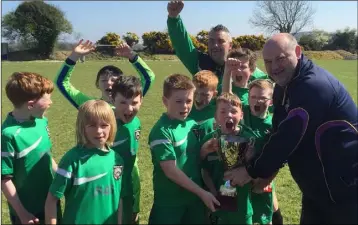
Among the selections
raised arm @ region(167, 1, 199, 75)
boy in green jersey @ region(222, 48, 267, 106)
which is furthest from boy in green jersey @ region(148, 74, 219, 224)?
raised arm @ region(167, 1, 199, 75)

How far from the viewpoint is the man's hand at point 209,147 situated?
140 inches

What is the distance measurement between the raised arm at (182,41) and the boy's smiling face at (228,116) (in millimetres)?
1835

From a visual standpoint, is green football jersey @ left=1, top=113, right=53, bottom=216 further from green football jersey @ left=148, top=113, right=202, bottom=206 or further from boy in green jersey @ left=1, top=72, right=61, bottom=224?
green football jersey @ left=148, top=113, right=202, bottom=206

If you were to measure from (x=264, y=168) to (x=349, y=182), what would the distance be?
0.68 metres

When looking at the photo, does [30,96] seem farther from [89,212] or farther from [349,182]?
[349,182]

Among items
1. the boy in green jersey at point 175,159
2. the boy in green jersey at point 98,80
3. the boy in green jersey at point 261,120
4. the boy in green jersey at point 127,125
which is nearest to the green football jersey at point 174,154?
the boy in green jersey at point 175,159

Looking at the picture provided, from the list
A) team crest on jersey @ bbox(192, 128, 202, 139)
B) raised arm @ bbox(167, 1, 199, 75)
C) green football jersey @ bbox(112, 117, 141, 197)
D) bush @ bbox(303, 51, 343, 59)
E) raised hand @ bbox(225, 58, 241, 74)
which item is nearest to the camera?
team crest on jersey @ bbox(192, 128, 202, 139)

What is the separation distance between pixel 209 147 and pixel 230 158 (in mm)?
231

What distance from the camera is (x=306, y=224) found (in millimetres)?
3738

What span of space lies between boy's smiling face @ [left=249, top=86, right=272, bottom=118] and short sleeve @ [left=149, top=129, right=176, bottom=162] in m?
1.16

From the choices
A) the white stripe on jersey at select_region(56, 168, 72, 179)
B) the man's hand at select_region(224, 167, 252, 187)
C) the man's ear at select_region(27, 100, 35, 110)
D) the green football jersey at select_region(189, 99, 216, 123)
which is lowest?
the man's hand at select_region(224, 167, 252, 187)

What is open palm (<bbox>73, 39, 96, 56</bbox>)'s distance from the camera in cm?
438

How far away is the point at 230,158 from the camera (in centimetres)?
347

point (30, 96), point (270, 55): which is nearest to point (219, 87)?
point (270, 55)
